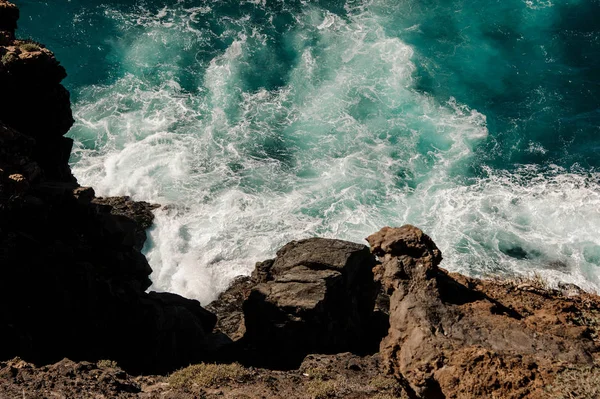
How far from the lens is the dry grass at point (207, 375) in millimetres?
19516

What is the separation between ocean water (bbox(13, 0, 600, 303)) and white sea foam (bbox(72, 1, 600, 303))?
0.15 meters

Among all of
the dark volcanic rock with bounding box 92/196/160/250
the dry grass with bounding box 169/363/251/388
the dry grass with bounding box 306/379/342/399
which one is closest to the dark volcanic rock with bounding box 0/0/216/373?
the dry grass with bounding box 169/363/251/388

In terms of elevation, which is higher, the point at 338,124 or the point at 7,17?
the point at 7,17

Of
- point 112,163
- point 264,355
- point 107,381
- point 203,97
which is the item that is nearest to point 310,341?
point 264,355

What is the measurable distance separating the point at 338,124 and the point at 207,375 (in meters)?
32.0

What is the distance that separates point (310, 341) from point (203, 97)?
3233 cm

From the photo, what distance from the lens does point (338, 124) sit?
4866cm

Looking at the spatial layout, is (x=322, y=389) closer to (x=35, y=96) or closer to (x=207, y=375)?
(x=207, y=375)

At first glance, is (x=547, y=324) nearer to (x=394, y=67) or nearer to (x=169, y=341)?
(x=169, y=341)

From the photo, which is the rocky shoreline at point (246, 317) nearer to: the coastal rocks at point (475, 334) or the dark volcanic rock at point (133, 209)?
the coastal rocks at point (475, 334)

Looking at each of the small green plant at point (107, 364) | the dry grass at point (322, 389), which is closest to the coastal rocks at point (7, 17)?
the small green plant at point (107, 364)

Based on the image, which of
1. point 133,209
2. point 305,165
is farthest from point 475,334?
point 305,165

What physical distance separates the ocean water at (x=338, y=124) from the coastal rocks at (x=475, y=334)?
19.7 m

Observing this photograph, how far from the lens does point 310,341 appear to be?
24281mm
